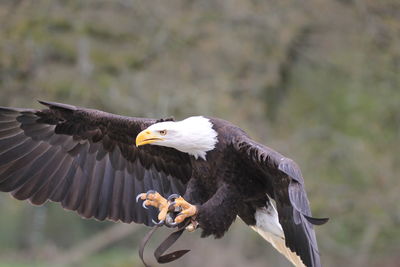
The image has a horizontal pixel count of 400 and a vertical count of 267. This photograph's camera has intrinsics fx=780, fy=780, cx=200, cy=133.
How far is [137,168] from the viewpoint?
20.7 ft

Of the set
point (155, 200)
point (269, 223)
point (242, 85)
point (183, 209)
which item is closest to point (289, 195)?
point (183, 209)

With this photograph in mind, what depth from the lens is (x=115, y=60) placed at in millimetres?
11406

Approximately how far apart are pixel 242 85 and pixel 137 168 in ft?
21.2

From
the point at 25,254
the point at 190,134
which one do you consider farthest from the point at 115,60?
the point at 190,134

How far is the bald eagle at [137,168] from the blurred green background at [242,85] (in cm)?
435

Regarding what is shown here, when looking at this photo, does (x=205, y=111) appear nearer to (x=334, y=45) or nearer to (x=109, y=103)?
(x=109, y=103)

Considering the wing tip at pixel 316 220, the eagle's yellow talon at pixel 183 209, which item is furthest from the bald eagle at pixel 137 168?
the wing tip at pixel 316 220

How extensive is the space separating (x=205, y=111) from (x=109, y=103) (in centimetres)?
135

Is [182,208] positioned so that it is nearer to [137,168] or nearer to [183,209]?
[183,209]

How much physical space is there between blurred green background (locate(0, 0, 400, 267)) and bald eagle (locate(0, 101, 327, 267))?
171 inches

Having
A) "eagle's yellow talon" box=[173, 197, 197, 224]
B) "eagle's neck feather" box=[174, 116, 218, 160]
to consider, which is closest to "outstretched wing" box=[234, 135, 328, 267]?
"eagle's neck feather" box=[174, 116, 218, 160]

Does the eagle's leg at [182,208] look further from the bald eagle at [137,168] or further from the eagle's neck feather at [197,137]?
the eagle's neck feather at [197,137]

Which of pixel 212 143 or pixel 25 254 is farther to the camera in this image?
pixel 25 254

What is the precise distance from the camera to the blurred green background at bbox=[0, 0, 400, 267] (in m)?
10.8
